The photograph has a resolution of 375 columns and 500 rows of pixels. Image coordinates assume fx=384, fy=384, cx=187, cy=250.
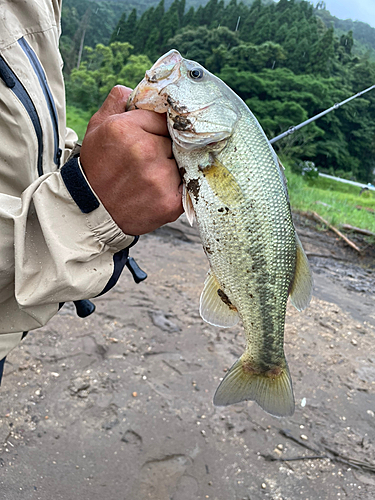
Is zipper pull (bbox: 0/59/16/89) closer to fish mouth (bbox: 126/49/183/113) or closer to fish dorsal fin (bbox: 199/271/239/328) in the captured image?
fish mouth (bbox: 126/49/183/113)

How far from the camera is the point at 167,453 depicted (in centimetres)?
341

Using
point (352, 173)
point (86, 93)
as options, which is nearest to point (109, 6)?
point (86, 93)

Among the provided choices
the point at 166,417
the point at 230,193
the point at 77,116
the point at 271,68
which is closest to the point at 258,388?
the point at 230,193

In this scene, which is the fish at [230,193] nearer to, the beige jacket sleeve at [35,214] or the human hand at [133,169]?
the human hand at [133,169]

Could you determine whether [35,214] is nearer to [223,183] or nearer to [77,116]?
[223,183]

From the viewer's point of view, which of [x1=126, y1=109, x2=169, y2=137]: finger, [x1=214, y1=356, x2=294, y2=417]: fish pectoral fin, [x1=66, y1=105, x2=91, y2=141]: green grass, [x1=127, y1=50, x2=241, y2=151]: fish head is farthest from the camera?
[x1=66, y1=105, x2=91, y2=141]: green grass

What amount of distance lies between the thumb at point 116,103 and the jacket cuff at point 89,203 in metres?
0.37

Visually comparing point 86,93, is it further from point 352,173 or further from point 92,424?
point 92,424

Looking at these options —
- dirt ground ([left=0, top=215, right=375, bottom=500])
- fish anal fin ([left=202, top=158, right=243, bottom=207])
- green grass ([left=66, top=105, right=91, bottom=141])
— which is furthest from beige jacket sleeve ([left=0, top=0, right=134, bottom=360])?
green grass ([left=66, top=105, right=91, bottom=141])

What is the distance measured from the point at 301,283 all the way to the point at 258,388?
2.16ft

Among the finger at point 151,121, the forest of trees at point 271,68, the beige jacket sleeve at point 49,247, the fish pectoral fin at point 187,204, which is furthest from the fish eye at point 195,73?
the forest of trees at point 271,68

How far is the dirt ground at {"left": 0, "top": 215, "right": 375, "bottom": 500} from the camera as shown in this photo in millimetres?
3170

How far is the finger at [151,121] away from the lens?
1521 millimetres

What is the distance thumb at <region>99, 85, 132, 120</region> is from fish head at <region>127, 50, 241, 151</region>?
0.10 meters
